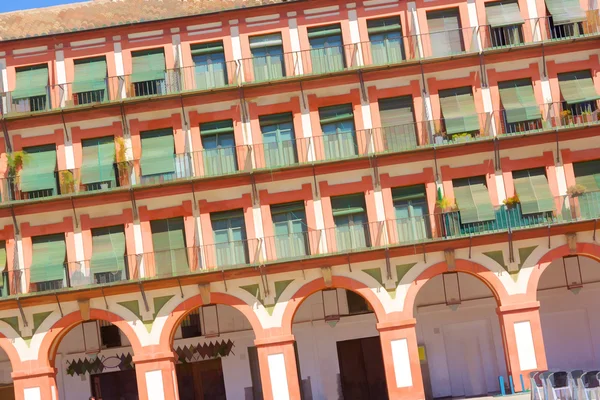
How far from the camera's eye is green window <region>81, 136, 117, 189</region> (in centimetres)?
3716

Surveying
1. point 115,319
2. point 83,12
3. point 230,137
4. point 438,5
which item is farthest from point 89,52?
point 438,5

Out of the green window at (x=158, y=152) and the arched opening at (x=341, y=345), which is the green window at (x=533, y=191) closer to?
the arched opening at (x=341, y=345)

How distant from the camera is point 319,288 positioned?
36406 millimetres

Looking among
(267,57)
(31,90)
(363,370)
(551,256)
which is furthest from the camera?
(363,370)

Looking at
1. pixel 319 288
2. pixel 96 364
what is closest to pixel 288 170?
pixel 319 288

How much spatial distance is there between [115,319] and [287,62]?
1125cm

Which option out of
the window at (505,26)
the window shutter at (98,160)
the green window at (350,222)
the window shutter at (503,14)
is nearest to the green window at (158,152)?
the window shutter at (98,160)

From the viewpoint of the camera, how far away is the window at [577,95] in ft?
121

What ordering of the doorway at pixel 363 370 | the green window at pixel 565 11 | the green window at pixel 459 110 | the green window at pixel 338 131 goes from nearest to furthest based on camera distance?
the green window at pixel 459 110
the green window at pixel 338 131
the green window at pixel 565 11
the doorway at pixel 363 370

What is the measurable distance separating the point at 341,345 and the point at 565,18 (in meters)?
15.2

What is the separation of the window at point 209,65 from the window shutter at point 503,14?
10031 mm

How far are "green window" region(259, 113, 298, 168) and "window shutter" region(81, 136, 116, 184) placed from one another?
561 centimetres

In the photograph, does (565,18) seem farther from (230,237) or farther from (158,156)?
(158,156)

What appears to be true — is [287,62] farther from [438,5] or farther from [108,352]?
[108,352]
